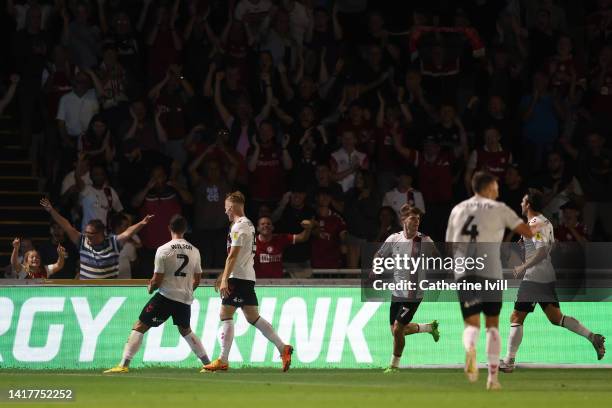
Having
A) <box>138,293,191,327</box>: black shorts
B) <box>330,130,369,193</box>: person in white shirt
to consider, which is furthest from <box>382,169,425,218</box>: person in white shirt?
<box>138,293,191,327</box>: black shorts

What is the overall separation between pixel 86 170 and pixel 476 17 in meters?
8.74

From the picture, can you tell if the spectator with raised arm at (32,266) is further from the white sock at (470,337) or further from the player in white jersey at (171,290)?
the white sock at (470,337)

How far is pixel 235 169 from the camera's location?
78.9 ft

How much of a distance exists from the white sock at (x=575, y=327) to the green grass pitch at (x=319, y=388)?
539 millimetres

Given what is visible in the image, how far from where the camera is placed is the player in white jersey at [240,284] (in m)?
18.6

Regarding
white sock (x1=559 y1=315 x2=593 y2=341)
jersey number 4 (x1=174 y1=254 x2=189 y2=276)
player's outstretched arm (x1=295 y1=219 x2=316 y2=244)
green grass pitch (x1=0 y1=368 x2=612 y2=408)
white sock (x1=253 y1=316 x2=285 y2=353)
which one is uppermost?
player's outstretched arm (x1=295 y1=219 x2=316 y2=244)

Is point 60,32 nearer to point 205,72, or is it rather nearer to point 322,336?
point 205,72

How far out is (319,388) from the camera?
648 inches

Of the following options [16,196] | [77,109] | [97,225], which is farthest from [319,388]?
[16,196]

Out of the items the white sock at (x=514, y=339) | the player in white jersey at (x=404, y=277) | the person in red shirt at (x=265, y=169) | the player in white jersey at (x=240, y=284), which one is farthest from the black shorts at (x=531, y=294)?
the person in red shirt at (x=265, y=169)

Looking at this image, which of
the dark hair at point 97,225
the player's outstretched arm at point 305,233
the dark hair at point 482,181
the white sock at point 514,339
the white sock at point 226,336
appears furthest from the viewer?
the player's outstretched arm at point 305,233

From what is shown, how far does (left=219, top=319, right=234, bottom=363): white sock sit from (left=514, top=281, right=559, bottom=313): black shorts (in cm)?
389

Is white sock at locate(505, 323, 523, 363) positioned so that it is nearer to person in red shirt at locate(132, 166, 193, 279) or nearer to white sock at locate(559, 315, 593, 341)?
white sock at locate(559, 315, 593, 341)

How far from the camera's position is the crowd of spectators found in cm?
2361
